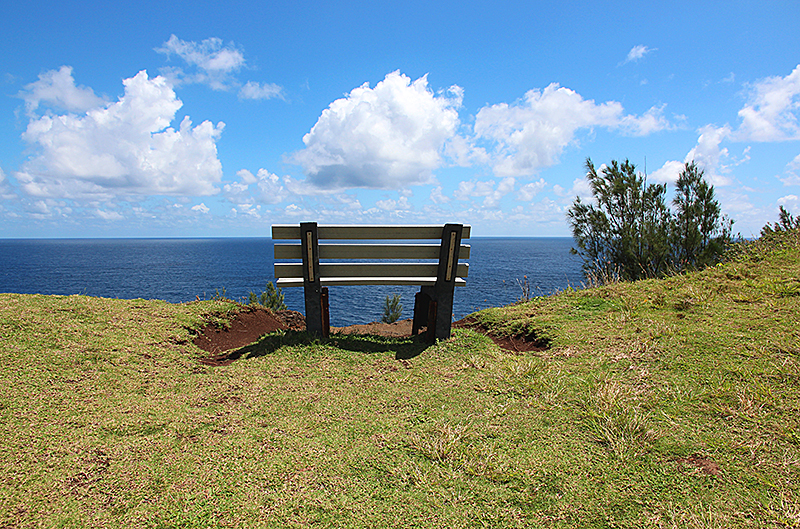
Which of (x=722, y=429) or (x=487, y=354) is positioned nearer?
(x=722, y=429)

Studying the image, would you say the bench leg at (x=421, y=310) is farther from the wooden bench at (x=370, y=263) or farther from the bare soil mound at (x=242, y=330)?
the bare soil mound at (x=242, y=330)

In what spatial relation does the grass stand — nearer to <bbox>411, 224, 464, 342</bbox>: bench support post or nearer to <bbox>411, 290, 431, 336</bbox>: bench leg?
<bbox>411, 224, 464, 342</bbox>: bench support post

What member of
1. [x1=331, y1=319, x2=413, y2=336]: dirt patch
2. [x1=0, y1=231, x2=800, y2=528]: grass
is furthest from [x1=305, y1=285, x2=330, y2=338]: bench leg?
[x1=331, y1=319, x2=413, y2=336]: dirt patch

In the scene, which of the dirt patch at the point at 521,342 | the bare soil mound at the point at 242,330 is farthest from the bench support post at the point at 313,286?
the dirt patch at the point at 521,342

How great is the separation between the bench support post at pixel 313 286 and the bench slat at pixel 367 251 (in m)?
0.13

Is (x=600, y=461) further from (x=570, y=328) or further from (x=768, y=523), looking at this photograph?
(x=570, y=328)

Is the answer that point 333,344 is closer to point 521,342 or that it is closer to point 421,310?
point 421,310

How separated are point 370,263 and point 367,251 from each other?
0.24 metres

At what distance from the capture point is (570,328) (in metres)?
5.35

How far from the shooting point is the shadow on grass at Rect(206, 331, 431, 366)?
15.5 feet

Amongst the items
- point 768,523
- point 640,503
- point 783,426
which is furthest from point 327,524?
point 783,426

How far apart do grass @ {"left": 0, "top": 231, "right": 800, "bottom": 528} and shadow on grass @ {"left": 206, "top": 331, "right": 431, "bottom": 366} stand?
0.13 ft

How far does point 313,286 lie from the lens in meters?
5.04

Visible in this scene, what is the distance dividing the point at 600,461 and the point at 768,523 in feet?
2.70
